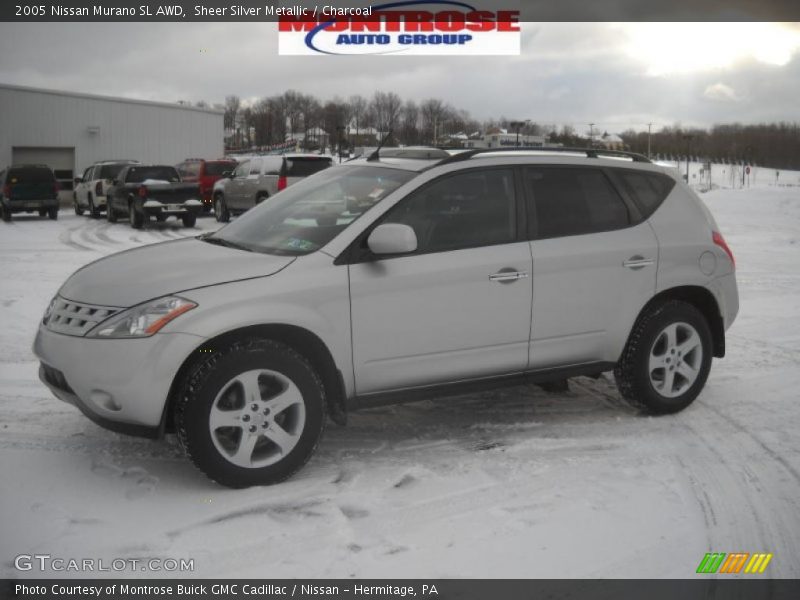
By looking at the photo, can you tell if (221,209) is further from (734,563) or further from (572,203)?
(734,563)

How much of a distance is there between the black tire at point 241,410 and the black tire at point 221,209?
66.6ft

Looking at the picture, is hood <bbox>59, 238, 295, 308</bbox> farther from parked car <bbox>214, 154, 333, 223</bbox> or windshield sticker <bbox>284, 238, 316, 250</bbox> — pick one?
parked car <bbox>214, 154, 333, 223</bbox>

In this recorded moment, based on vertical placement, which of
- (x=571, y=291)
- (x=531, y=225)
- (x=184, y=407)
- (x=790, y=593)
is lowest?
(x=790, y=593)

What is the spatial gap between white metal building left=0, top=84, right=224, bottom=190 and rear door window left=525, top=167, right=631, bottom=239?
3558 centimetres

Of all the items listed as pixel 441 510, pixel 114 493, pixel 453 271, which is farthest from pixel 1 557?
pixel 453 271

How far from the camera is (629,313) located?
5.51m

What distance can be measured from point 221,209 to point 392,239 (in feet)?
67.8

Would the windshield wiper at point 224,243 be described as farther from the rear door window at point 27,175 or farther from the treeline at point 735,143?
the treeline at point 735,143

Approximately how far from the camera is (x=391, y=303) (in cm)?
467

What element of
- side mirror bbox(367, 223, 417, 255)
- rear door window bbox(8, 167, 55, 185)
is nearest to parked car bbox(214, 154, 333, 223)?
rear door window bbox(8, 167, 55, 185)

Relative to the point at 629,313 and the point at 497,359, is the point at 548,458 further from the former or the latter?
the point at 629,313

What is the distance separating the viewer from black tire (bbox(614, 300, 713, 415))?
557 centimetres

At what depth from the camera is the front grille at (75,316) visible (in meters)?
4.29

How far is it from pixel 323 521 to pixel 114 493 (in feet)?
3.79
